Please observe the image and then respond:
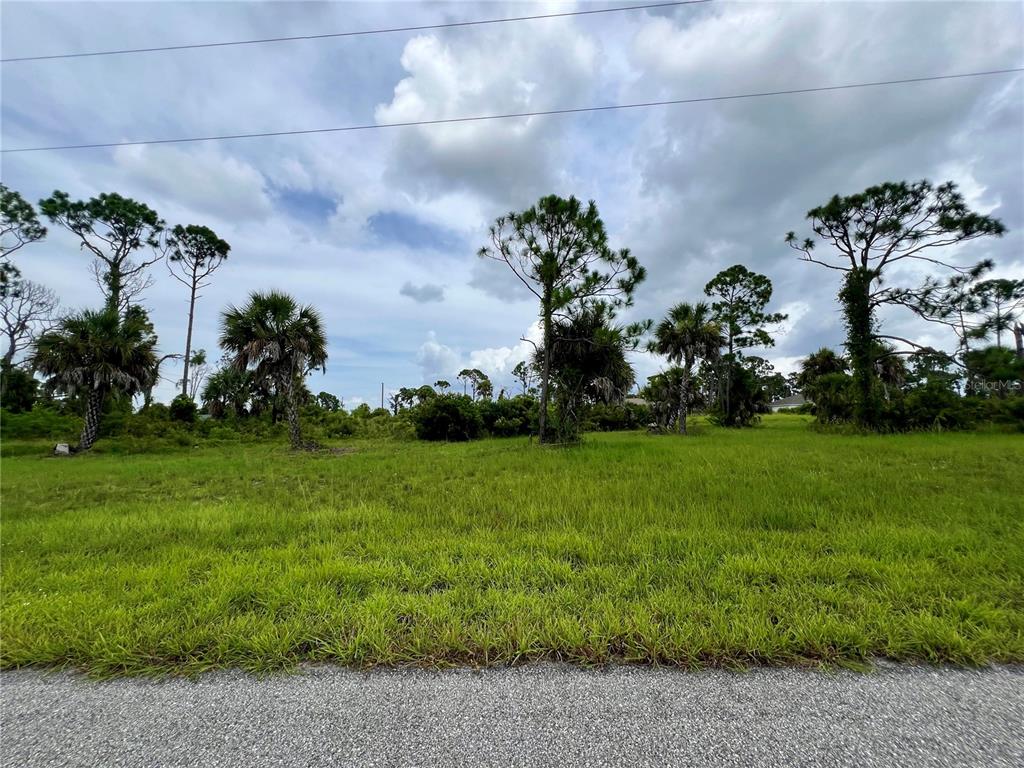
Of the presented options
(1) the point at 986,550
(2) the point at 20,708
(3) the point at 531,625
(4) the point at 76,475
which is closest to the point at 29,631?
(2) the point at 20,708

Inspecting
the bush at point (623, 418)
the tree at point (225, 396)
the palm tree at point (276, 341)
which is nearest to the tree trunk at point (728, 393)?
the bush at point (623, 418)

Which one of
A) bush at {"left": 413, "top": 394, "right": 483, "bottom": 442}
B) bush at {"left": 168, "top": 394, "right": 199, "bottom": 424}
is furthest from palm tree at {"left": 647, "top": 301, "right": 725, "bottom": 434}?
bush at {"left": 168, "top": 394, "right": 199, "bottom": 424}

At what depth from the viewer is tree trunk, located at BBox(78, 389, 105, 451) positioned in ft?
46.8

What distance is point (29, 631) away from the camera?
224cm

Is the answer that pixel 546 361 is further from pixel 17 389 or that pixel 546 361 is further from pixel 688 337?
pixel 17 389

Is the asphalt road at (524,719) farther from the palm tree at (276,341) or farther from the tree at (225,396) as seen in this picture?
the tree at (225,396)

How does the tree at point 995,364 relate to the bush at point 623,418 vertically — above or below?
above

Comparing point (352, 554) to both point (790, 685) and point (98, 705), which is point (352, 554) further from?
point (790, 685)

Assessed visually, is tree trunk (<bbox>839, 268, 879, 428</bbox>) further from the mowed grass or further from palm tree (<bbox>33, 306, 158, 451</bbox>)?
palm tree (<bbox>33, 306, 158, 451</bbox>)

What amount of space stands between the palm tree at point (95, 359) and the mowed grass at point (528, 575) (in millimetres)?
10780

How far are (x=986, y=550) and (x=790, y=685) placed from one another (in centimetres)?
297

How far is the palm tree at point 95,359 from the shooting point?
535 inches

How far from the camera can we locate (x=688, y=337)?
20844mm

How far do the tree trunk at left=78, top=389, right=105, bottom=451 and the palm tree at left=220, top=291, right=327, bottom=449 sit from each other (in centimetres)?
457
